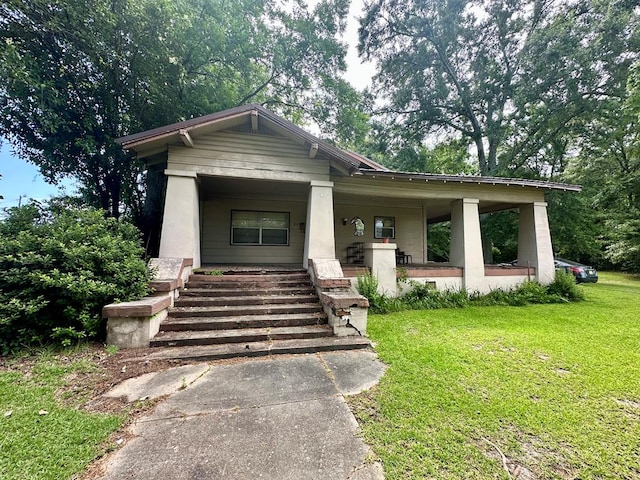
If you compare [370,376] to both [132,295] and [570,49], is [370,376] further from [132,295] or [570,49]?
[570,49]

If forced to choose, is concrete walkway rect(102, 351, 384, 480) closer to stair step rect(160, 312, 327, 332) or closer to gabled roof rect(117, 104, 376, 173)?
stair step rect(160, 312, 327, 332)

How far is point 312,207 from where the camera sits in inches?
268

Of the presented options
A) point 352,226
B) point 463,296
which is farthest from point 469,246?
point 352,226

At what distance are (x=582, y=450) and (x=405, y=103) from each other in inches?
707

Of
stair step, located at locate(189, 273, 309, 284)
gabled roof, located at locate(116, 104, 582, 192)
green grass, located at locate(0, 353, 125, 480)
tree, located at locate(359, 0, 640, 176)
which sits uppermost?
tree, located at locate(359, 0, 640, 176)

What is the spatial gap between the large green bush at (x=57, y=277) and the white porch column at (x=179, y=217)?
1440 mm

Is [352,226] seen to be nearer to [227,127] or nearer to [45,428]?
[227,127]

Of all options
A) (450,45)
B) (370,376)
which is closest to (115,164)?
(370,376)

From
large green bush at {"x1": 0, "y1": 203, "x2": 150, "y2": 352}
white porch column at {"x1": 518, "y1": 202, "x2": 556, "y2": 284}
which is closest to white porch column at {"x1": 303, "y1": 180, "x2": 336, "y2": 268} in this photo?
large green bush at {"x1": 0, "y1": 203, "x2": 150, "y2": 352}

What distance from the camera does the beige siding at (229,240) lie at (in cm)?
920

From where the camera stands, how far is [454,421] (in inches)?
95.0

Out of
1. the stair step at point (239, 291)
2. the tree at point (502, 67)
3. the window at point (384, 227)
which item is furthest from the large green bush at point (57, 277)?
the tree at point (502, 67)

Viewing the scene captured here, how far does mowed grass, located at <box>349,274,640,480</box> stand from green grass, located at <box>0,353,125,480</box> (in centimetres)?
226

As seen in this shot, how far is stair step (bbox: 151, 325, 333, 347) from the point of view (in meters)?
4.01
